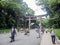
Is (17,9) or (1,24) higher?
(17,9)

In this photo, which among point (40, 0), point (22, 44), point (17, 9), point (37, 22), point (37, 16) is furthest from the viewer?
point (40, 0)

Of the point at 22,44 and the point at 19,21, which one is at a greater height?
the point at 19,21

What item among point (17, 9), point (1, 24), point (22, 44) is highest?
point (17, 9)

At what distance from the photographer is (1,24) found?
9.27 m

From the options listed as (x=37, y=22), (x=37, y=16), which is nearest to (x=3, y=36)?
(x=37, y=16)

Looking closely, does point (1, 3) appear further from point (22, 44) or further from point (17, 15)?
point (22, 44)

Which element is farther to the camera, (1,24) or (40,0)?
(40,0)

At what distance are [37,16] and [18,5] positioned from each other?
123 inches

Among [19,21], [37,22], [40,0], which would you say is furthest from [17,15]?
[40,0]

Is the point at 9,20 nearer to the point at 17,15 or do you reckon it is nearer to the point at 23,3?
the point at 17,15

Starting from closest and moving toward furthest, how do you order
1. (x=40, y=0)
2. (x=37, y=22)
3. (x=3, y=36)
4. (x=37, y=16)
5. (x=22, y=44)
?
1. (x=22, y=44)
2. (x=3, y=36)
3. (x=37, y=16)
4. (x=37, y=22)
5. (x=40, y=0)

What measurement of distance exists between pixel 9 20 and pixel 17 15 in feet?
1.83

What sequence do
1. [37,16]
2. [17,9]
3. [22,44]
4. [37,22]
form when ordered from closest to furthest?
[22,44]
[17,9]
[37,16]
[37,22]

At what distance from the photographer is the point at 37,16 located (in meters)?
12.7
